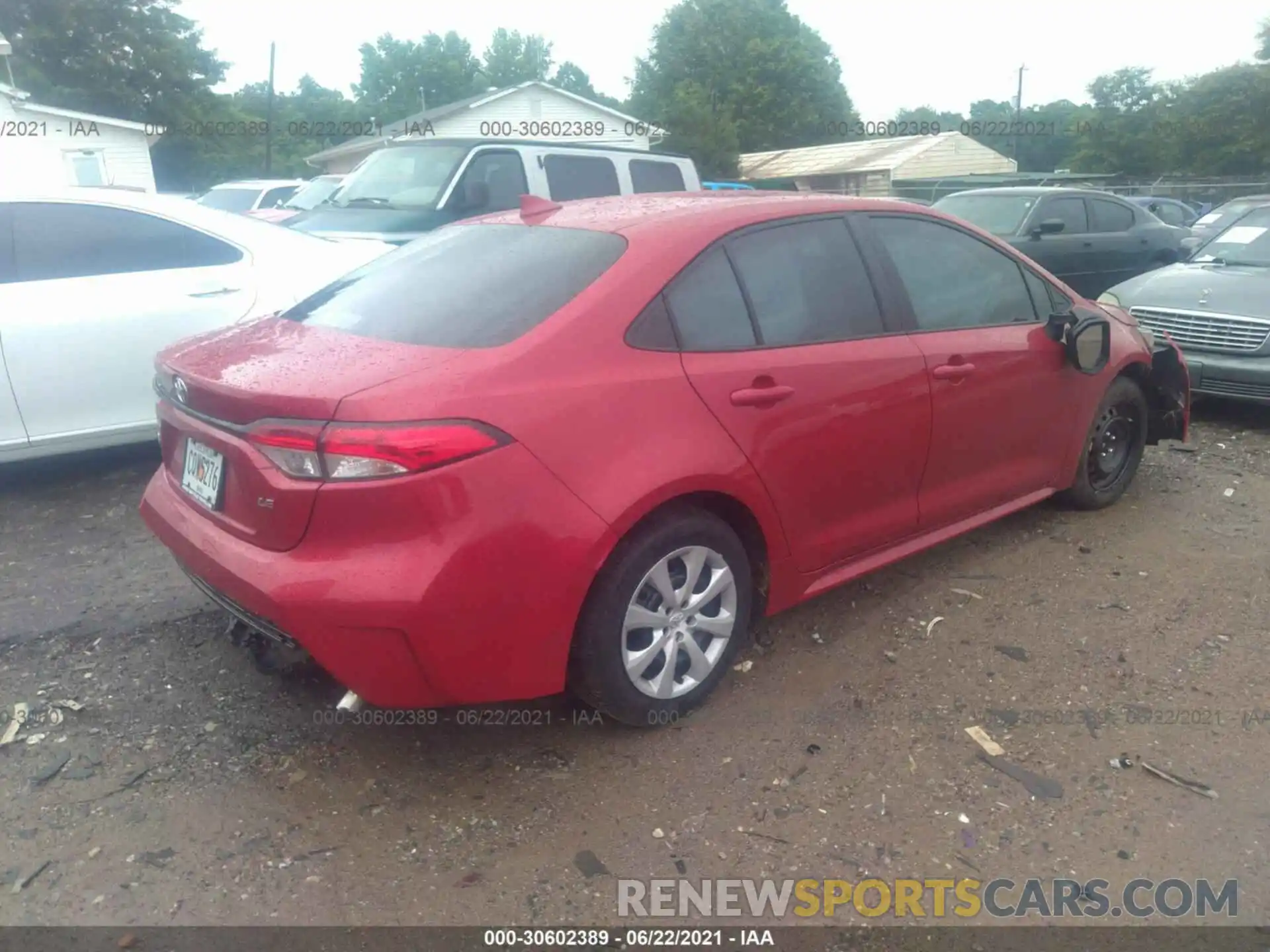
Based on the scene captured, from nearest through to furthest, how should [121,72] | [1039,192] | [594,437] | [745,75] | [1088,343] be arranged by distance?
1. [594,437]
2. [1088,343]
3. [1039,192]
4. [121,72]
5. [745,75]

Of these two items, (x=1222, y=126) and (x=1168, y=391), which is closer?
(x=1168, y=391)

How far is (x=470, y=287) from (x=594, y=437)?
74 cm

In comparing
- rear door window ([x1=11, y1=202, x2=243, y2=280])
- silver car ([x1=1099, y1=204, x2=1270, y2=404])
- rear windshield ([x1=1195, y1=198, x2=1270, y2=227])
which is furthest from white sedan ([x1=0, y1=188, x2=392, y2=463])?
rear windshield ([x1=1195, y1=198, x2=1270, y2=227])

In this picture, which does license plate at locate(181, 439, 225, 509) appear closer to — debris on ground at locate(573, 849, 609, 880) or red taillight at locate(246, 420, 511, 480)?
red taillight at locate(246, 420, 511, 480)

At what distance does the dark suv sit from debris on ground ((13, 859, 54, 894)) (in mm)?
9285

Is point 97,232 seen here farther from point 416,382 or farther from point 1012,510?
point 1012,510

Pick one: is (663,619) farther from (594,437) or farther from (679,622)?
(594,437)

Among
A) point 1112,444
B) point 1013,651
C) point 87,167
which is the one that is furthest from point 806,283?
point 87,167

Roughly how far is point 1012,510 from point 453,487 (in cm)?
274

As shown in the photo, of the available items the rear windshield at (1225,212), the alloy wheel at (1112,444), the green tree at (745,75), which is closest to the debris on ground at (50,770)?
the alloy wheel at (1112,444)

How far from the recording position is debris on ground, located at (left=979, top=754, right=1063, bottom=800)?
2.90 meters

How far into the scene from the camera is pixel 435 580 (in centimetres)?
254

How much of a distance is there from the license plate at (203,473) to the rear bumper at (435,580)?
0.67 ft

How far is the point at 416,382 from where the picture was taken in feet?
8.59
